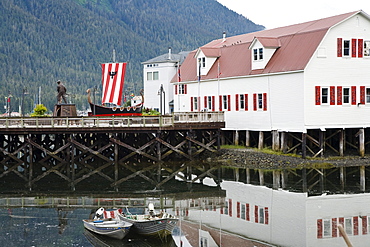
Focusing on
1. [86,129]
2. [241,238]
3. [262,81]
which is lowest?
[241,238]

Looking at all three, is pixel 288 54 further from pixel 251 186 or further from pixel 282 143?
pixel 251 186

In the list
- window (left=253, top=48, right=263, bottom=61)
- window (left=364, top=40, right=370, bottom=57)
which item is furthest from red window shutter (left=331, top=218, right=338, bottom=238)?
window (left=253, top=48, right=263, bottom=61)

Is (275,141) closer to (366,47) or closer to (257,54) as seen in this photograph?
(257,54)

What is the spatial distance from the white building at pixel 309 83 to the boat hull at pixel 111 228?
20.6m

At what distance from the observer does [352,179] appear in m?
36.1

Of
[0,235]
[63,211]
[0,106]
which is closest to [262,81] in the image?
[63,211]

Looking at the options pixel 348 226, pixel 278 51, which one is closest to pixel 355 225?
pixel 348 226

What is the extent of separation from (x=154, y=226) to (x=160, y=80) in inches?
1704

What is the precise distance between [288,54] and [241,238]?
23341 mm

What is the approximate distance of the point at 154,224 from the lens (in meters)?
24.0

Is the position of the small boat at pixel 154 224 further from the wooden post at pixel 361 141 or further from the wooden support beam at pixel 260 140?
the wooden post at pixel 361 141

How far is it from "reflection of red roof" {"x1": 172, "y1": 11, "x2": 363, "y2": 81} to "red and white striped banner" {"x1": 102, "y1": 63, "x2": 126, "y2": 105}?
7.66 meters

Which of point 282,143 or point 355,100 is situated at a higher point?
point 355,100

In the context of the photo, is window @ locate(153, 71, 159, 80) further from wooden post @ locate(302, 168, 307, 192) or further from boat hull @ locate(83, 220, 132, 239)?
boat hull @ locate(83, 220, 132, 239)
